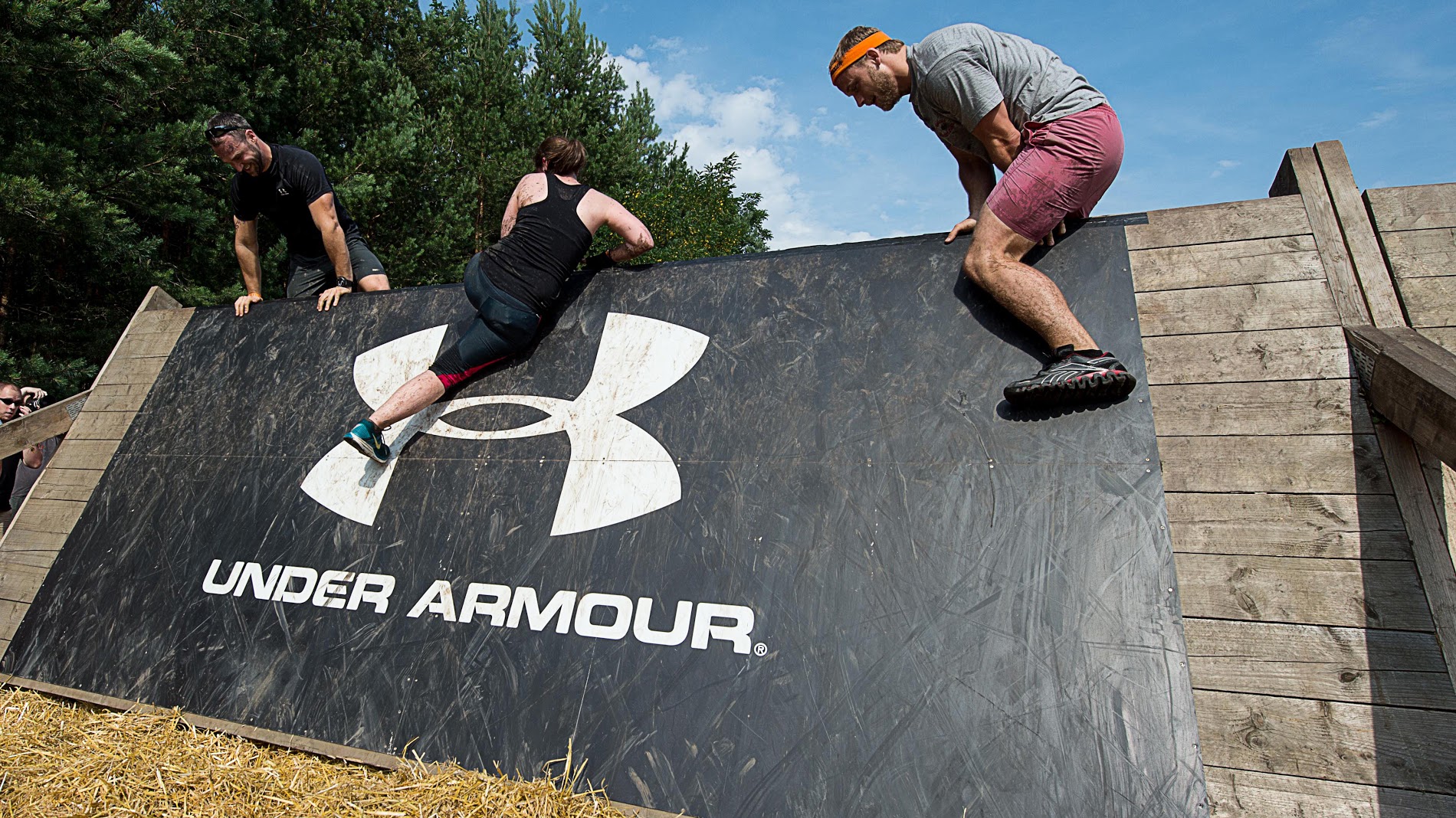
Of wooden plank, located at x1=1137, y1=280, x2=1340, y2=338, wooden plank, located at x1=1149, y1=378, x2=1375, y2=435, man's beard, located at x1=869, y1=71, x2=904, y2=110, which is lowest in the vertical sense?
wooden plank, located at x1=1149, y1=378, x2=1375, y2=435

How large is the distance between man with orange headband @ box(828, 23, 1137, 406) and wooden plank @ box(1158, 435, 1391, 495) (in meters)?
0.25

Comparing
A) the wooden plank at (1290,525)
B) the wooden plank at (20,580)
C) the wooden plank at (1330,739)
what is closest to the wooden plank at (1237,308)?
the wooden plank at (1290,525)

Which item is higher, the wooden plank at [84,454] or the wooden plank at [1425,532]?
the wooden plank at [1425,532]

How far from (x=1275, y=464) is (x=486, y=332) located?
2.75 metres

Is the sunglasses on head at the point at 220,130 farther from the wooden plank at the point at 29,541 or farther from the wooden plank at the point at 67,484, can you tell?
the wooden plank at the point at 29,541

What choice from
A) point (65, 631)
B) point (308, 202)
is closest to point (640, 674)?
point (65, 631)

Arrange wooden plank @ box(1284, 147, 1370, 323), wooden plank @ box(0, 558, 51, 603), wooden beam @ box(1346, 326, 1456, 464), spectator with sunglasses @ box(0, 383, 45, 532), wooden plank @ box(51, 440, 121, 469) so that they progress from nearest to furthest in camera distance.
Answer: wooden beam @ box(1346, 326, 1456, 464) < wooden plank @ box(1284, 147, 1370, 323) < wooden plank @ box(0, 558, 51, 603) < wooden plank @ box(51, 440, 121, 469) < spectator with sunglasses @ box(0, 383, 45, 532)

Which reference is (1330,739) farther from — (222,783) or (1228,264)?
(222,783)

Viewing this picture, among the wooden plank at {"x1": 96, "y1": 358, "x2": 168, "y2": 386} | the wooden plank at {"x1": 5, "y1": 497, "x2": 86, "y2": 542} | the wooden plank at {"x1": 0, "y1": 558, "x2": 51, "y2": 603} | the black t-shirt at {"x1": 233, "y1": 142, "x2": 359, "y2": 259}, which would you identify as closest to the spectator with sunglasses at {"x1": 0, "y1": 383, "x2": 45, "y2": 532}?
the wooden plank at {"x1": 96, "y1": 358, "x2": 168, "y2": 386}

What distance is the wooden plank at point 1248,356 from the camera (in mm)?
2064

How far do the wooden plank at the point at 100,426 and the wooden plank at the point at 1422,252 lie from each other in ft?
17.6

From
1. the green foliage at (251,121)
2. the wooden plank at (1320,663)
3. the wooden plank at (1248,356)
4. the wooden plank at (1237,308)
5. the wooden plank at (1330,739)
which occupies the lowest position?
the wooden plank at (1330,739)

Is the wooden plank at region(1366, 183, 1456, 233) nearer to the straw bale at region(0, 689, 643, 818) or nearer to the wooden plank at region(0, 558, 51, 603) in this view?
the straw bale at region(0, 689, 643, 818)

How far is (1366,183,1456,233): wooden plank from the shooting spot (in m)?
2.14
